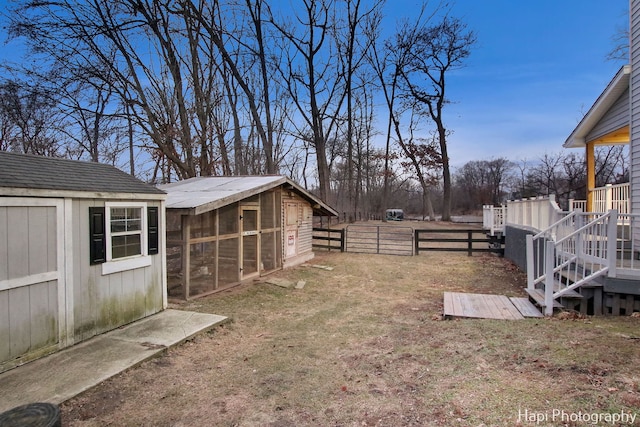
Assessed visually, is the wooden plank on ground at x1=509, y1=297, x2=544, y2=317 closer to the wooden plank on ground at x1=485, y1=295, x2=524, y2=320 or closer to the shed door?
the wooden plank on ground at x1=485, y1=295, x2=524, y2=320

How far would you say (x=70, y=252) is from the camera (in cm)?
436

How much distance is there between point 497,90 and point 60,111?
2105cm

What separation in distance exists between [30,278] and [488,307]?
641 cm

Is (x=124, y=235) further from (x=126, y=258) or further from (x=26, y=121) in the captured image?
(x=26, y=121)

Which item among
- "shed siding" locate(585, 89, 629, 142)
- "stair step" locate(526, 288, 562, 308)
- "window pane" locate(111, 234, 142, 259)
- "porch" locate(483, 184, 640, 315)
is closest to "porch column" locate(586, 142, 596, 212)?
"shed siding" locate(585, 89, 629, 142)

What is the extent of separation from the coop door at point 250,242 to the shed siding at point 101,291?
2980mm

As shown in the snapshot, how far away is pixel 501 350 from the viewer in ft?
13.3

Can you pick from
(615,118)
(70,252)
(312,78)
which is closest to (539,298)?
(615,118)

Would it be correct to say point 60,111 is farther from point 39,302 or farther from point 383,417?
point 383,417

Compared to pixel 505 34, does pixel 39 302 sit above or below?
below

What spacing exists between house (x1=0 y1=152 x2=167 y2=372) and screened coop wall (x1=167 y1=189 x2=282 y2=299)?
1194mm

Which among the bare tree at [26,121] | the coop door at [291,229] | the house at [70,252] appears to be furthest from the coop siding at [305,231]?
the bare tree at [26,121]

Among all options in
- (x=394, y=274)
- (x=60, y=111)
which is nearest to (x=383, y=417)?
(x=394, y=274)

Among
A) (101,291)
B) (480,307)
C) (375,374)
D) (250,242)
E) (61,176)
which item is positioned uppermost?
(61,176)
